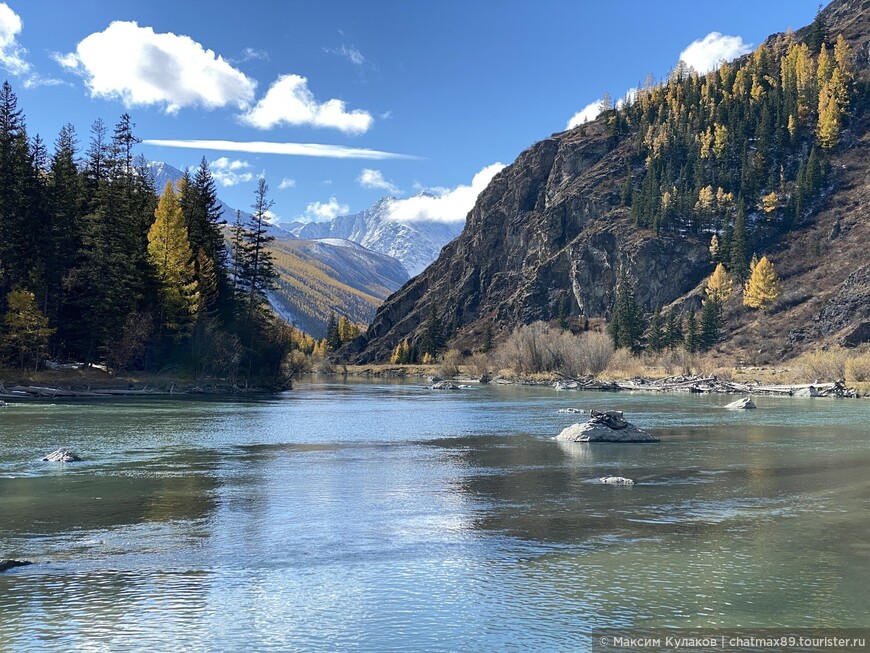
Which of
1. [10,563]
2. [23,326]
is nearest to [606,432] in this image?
[10,563]

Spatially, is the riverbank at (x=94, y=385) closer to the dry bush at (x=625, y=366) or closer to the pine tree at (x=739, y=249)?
the dry bush at (x=625, y=366)

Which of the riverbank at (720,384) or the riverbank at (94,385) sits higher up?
the riverbank at (94,385)

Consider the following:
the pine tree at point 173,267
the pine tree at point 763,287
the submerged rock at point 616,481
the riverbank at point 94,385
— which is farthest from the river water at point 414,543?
the pine tree at point 763,287

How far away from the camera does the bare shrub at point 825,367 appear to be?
97.9 m

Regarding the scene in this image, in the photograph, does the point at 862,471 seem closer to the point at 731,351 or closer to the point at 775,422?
the point at 775,422

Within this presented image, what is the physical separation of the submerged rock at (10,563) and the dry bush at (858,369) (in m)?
101

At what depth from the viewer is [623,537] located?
770 inches

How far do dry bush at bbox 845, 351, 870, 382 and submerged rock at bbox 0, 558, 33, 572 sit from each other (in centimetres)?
10127

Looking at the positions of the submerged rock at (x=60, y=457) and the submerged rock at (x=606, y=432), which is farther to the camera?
the submerged rock at (x=606, y=432)

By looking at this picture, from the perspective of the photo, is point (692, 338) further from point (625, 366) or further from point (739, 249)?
point (739, 249)

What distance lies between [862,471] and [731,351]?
12590 centimetres

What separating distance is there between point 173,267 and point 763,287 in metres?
134

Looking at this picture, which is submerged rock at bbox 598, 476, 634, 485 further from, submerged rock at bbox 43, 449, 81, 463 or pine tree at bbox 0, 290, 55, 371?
pine tree at bbox 0, 290, 55, 371

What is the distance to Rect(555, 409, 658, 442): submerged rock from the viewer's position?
1674 inches
